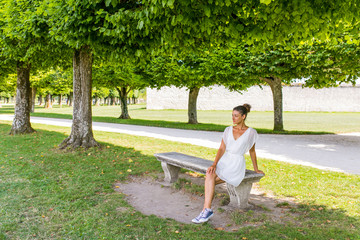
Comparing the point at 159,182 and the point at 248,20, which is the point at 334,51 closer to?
the point at 248,20

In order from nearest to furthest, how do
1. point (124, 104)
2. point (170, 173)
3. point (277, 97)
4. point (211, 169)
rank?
point (211, 169) → point (170, 173) → point (277, 97) → point (124, 104)

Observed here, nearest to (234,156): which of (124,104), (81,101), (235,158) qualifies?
(235,158)

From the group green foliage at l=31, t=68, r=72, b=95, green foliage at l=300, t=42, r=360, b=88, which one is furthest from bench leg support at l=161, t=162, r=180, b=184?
green foliage at l=31, t=68, r=72, b=95

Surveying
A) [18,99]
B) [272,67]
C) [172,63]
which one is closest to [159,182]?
[272,67]

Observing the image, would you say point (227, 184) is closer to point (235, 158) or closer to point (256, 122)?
point (235, 158)

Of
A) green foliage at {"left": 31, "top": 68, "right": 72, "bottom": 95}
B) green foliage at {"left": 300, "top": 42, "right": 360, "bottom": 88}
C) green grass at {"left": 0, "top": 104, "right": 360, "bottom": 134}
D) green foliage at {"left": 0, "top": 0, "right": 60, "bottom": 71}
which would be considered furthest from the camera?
green foliage at {"left": 31, "top": 68, "right": 72, "bottom": 95}

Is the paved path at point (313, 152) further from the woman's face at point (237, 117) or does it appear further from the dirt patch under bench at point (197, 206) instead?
the woman's face at point (237, 117)

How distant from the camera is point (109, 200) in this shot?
525 centimetres

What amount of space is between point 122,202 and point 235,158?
208 cm

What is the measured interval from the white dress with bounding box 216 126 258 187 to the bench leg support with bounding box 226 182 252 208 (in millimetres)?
229

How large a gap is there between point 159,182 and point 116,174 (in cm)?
119

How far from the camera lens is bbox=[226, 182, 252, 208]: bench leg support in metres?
4.76

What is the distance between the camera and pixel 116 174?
7.07 meters

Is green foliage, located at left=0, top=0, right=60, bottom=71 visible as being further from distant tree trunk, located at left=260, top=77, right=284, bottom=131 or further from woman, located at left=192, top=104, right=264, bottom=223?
distant tree trunk, located at left=260, top=77, right=284, bottom=131
